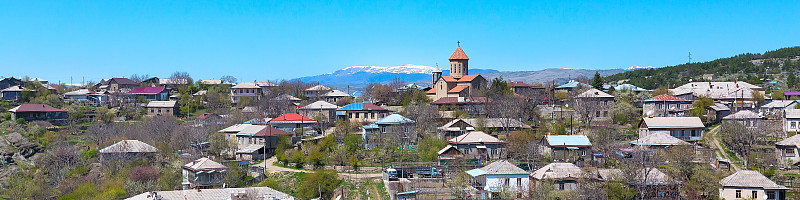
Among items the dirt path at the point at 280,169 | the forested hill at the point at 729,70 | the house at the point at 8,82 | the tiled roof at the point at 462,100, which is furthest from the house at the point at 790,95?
the house at the point at 8,82

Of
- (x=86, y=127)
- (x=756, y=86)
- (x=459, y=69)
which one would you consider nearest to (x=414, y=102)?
(x=459, y=69)

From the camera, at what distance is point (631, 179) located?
106ft

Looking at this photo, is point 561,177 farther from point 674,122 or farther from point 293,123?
point 293,123

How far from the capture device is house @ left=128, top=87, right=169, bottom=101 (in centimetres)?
7350

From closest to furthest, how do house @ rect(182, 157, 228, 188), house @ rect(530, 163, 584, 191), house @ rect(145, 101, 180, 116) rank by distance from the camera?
1. house @ rect(530, 163, 584, 191)
2. house @ rect(182, 157, 228, 188)
3. house @ rect(145, 101, 180, 116)

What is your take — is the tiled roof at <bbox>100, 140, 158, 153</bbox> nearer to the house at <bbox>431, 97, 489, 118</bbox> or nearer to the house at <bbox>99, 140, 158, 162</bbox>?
the house at <bbox>99, 140, 158, 162</bbox>

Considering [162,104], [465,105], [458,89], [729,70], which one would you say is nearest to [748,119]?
[465,105]

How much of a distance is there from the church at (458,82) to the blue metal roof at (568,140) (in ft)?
61.5

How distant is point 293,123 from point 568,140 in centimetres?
1927

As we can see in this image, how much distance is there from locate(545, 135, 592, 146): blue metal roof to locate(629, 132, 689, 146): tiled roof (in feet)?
10.0

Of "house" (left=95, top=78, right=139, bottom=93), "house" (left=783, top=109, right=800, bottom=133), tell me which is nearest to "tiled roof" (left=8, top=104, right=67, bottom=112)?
"house" (left=95, top=78, right=139, bottom=93)

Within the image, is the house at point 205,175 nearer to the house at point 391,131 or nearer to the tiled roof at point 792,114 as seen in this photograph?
the house at point 391,131

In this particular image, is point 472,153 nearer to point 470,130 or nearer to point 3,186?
point 470,130

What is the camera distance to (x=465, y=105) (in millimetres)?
55438
